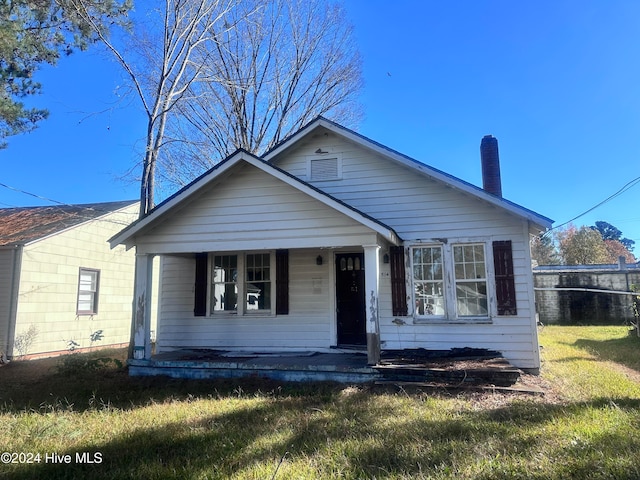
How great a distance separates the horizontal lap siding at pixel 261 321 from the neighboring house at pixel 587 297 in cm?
1481

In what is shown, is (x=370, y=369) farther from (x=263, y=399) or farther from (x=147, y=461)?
(x=147, y=461)

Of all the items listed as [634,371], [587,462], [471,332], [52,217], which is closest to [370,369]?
[471,332]

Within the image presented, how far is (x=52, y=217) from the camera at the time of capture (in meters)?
14.5

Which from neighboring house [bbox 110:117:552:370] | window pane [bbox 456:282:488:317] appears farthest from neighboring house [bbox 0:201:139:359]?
window pane [bbox 456:282:488:317]

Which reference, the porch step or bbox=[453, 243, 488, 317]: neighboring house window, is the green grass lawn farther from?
bbox=[453, 243, 488, 317]: neighboring house window

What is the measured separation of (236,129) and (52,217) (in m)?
7.86

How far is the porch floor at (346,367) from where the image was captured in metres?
6.92

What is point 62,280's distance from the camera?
12805mm

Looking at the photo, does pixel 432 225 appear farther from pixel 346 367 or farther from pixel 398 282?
pixel 346 367

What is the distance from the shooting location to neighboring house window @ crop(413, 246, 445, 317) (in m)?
8.91

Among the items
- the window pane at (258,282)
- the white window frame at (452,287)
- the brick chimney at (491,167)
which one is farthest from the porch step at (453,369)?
the brick chimney at (491,167)

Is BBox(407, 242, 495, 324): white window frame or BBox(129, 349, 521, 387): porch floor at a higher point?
BBox(407, 242, 495, 324): white window frame

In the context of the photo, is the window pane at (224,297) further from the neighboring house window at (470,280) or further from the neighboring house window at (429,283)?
the neighboring house window at (470,280)

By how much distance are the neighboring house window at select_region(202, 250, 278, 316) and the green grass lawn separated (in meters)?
2.56
